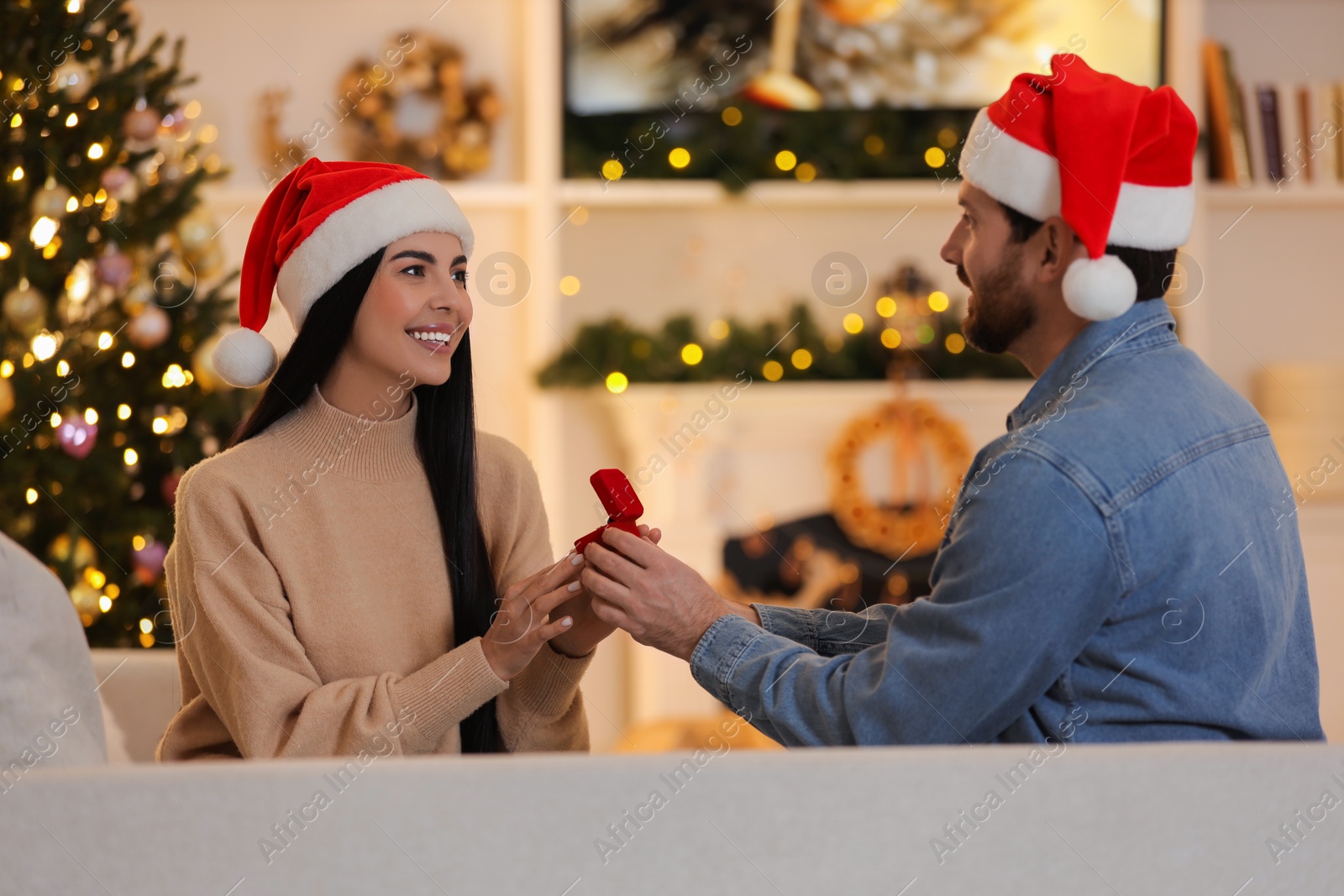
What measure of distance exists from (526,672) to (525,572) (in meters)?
0.15

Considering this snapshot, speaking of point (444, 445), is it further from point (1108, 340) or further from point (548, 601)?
point (1108, 340)

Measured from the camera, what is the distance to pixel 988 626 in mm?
1260

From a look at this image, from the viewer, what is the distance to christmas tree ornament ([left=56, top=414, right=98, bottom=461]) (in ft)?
8.57

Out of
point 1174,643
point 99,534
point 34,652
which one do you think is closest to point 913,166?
point 99,534

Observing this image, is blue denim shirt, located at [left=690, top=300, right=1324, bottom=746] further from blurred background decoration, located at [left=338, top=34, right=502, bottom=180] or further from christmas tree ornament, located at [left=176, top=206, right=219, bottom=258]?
blurred background decoration, located at [left=338, top=34, right=502, bottom=180]

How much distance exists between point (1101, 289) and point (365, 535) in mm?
985

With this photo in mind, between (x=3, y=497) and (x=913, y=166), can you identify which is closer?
(x=3, y=497)

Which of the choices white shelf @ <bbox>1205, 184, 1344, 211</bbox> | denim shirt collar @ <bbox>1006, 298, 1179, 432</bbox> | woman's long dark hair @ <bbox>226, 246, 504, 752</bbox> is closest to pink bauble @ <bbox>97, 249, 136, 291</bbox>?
woman's long dark hair @ <bbox>226, 246, 504, 752</bbox>

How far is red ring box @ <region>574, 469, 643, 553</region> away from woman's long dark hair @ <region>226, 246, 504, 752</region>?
0.61ft

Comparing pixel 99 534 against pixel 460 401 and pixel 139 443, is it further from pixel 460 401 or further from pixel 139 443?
pixel 460 401

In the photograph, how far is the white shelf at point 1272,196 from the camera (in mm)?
4234

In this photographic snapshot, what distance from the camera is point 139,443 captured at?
2.82 metres

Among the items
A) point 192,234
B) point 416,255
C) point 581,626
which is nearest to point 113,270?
point 192,234

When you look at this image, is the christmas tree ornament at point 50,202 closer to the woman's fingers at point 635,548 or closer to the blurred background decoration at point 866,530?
the woman's fingers at point 635,548
